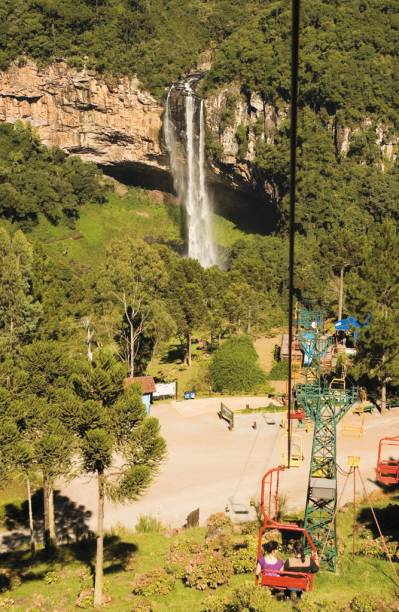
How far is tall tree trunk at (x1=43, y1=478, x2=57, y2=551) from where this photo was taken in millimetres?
25844

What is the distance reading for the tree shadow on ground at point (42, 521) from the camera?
2848 cm

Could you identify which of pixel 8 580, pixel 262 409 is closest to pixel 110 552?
pixel 8 580

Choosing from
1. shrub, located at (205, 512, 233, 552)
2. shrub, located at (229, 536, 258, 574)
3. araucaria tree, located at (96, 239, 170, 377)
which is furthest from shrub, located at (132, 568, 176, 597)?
araucaria tree, located at (96, 239, 170, 377)

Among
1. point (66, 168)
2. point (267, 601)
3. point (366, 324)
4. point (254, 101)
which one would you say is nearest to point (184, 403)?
point (366, 324)

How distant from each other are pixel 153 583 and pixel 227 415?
19705 millimetres

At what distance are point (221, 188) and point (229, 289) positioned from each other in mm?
48864

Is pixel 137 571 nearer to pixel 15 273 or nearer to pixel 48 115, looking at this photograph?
pixel 15 273

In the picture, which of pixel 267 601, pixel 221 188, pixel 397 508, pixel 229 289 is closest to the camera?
pixel 267 601

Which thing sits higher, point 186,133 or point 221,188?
point 186,133

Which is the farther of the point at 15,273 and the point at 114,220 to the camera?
the point at 114,220

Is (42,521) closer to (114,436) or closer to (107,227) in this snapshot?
(114,436)

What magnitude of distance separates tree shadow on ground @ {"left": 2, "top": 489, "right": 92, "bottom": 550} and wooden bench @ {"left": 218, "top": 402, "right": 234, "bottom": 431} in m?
12.4

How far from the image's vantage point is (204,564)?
77.5 ft

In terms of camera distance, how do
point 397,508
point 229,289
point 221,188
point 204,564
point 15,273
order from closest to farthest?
point 204,564 < point 397,508 < point 15,273 < point 229,289 < point 221,188
